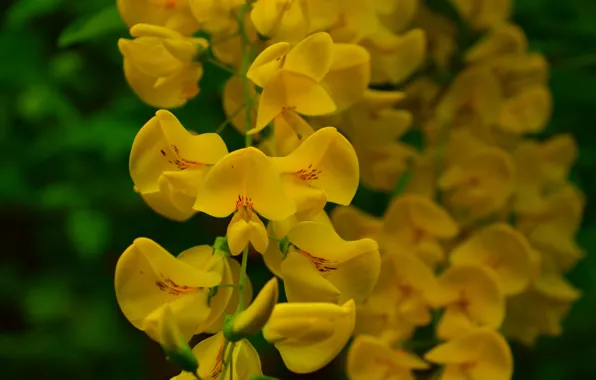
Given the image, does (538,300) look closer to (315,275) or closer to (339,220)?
(339,220)

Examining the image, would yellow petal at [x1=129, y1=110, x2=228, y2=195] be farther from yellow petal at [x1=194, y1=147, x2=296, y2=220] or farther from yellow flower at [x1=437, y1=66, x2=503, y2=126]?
yellow flower at [x1=437, y1=66, x2=503, y2=126]

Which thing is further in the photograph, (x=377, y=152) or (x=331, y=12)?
(x=377, y=152)

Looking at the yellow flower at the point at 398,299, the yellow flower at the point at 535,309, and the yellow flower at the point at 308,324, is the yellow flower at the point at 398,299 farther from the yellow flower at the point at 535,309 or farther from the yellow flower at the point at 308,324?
the yellow flower at the point at 308,324

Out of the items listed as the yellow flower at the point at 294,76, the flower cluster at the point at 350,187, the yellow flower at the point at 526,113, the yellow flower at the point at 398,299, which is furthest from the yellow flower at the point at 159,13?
the yellow flower at the point at 526,113

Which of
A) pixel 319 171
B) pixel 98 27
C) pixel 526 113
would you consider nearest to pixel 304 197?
pixel 319 171

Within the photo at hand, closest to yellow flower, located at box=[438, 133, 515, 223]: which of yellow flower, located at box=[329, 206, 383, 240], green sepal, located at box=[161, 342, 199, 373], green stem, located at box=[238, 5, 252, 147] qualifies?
yellow flower, located at box=[329, 206, 383, 240]

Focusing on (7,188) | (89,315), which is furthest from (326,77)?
(89,315)
